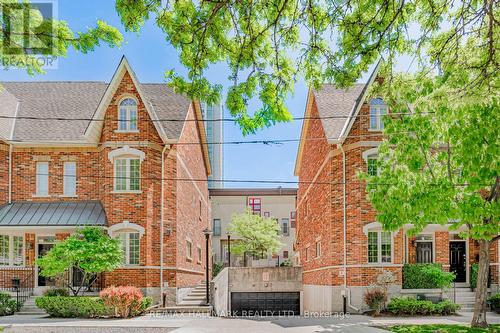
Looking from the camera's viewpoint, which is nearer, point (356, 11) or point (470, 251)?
point (356, 11)

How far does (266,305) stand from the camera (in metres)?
31.5

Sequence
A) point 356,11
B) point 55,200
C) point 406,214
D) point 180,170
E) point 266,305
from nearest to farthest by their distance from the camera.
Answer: point 356,11
point 406,214
point 55,200
point 180,170
point 266,305

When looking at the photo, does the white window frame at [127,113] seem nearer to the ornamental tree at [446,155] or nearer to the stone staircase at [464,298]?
the ornamental tree at [446,155]

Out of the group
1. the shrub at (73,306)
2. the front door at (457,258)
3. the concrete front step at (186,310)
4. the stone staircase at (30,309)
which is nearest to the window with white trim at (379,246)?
the front door at (457,258)

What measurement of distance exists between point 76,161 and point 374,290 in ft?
50.5

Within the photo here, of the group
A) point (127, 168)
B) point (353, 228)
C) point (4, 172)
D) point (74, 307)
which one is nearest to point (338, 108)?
point (353, 228)

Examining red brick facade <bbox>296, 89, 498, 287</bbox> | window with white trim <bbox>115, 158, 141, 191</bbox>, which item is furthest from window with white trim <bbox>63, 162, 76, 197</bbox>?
red brick facade <bbox>296, 89, 498, 287</bbox>

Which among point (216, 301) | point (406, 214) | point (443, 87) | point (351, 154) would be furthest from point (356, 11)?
point (216, 301)

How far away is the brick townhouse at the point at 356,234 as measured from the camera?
22.8 m

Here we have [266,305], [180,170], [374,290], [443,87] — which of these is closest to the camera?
[443,87]

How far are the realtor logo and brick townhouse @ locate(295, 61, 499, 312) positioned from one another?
48.9 feet

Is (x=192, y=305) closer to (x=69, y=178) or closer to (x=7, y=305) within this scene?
(x=7, y=305)

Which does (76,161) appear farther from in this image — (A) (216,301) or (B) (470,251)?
(B) (470,251)

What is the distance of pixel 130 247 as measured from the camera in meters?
23.7
